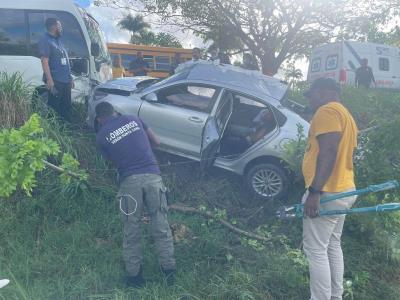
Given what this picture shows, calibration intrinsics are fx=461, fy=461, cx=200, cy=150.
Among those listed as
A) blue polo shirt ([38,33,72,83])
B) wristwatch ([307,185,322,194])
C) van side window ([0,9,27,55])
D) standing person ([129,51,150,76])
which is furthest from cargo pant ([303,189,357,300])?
standing person ([129,51,150,76])

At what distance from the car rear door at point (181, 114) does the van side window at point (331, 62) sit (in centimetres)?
1073

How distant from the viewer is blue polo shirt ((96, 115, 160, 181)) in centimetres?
435

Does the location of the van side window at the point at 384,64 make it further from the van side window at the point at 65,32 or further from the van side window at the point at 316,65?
the van side window at the point at 65,32

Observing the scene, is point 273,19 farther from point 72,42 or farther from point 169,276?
point 169,276

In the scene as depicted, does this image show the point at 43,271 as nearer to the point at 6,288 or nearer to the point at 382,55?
the point at 6,288

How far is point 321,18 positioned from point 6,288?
1582 cm

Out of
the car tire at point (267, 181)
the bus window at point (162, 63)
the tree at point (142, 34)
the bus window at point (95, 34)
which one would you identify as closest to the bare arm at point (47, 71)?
the bus window at point (95, 34)

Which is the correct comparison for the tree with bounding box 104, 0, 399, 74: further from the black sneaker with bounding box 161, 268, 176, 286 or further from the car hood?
the black sneaker with bounding box 161, 268, 176, 286

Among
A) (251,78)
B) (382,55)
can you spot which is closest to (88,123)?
(251,78)

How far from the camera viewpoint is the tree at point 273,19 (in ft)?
54.4

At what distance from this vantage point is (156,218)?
441 cm

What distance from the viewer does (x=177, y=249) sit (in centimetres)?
506

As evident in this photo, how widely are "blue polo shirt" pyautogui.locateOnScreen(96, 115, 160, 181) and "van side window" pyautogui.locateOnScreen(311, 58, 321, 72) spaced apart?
13630 millimetres

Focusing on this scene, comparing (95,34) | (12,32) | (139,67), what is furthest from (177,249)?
(139,67)
